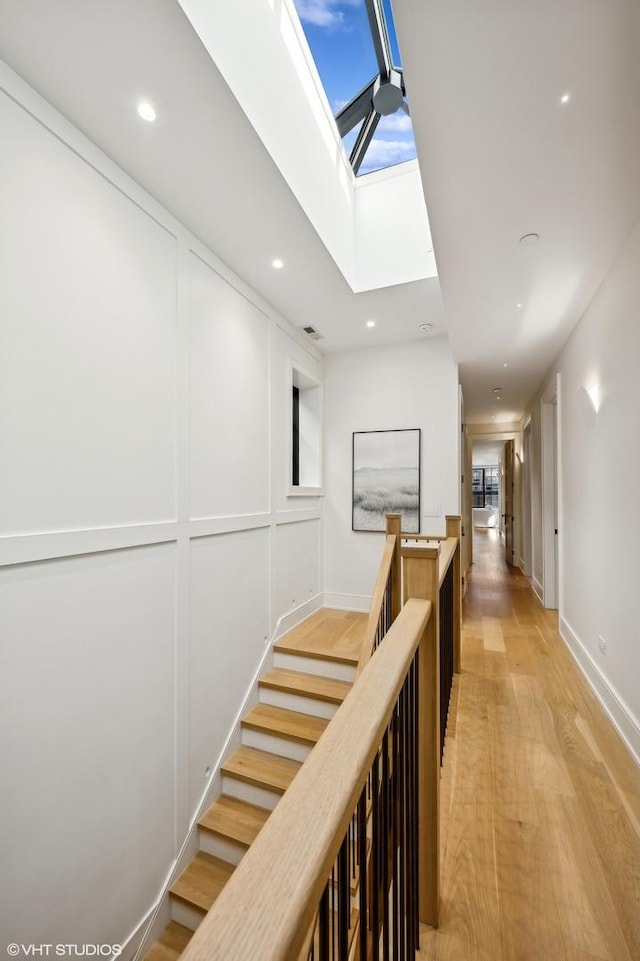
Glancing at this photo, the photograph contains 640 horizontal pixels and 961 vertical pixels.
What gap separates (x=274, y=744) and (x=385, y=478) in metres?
2.42

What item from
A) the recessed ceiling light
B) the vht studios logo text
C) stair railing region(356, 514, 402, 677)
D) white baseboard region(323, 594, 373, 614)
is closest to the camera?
the vht studios logo text

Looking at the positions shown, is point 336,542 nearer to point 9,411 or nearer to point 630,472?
point 630,472

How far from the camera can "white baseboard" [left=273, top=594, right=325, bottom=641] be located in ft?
11.1

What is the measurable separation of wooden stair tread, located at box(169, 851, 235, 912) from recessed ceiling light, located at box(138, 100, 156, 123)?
3411mm

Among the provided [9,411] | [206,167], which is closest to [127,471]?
[9,411]

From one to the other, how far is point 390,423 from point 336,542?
133 cm

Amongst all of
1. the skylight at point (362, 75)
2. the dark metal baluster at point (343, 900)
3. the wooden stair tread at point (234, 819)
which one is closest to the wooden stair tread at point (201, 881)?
the wooden stair tread at point (234, 819)

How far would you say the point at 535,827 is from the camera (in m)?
1.52

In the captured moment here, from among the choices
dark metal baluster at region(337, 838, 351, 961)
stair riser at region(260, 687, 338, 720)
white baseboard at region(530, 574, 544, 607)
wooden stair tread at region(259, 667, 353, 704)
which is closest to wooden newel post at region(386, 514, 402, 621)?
wooden stair tread at region(259, 667, 353, 704)

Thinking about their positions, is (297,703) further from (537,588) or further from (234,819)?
(537,588)

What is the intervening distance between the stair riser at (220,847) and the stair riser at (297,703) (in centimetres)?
81

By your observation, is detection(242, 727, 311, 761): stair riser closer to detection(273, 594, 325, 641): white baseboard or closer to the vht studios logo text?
detection(273, 594, 325, 641): white baseboard

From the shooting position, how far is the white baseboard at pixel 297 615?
3.38 metres

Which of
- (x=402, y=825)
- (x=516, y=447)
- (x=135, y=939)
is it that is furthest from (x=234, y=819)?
(x=516, y=447)
